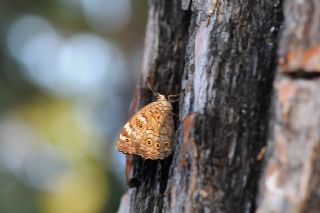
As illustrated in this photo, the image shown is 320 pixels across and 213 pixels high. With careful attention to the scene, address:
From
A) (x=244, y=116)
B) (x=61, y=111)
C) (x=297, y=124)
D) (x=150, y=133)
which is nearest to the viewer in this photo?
(x=297, y=124)

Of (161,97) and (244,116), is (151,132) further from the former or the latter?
(244,116)

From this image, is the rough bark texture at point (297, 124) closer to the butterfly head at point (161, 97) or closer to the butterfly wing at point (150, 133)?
the butterfly wing at point (150, 133)

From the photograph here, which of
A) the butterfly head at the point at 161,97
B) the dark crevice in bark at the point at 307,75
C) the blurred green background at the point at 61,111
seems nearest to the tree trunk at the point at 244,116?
the dark crevice in bark at the point at 307,75

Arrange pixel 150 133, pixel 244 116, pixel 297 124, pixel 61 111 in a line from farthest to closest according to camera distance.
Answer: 1. pixel 61 111
2. pixel 150 133
3. pixel 244 116
4. pixel 297 124

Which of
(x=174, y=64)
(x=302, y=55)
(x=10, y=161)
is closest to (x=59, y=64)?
(x=10, y=161)

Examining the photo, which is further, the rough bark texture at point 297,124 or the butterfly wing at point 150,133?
the butterfly wing at point 150,133

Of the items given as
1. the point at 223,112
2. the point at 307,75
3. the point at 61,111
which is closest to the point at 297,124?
the point at 307,75

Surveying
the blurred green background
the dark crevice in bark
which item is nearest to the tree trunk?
the dark crevice in bark
